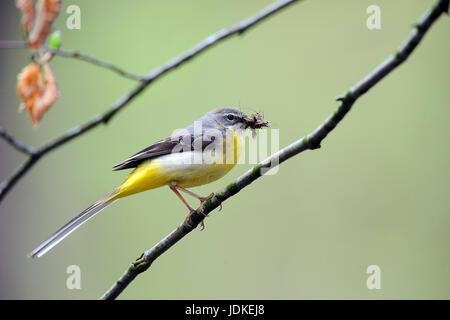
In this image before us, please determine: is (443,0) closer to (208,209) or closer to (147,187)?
(208,209)

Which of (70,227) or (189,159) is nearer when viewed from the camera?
(70,227)

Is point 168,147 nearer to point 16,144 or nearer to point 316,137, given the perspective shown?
point 316,137

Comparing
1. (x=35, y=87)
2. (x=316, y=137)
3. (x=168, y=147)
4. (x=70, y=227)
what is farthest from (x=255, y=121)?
(x=35, y=87)

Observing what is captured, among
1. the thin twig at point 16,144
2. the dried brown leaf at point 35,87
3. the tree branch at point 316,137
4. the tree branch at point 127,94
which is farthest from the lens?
the tree branch at point 316,137

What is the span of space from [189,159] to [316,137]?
1.90 m

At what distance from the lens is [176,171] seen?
408cm

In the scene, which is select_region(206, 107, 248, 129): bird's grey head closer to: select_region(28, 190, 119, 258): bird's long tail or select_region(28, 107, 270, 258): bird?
select_region(28, 107, 270, 258): bird

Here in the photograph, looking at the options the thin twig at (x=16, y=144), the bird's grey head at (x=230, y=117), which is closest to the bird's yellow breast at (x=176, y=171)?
the bird's grey head at (x=230, y=117)

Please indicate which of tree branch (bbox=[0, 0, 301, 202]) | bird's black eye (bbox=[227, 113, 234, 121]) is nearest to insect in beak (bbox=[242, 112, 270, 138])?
bird's black eye (bbox=[227, 113, 234, 121])

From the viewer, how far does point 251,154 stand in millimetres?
4551

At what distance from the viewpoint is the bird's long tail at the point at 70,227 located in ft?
10.6

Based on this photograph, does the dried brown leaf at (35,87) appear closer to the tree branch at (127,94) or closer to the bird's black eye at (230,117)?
the tree branch at (127,94)
